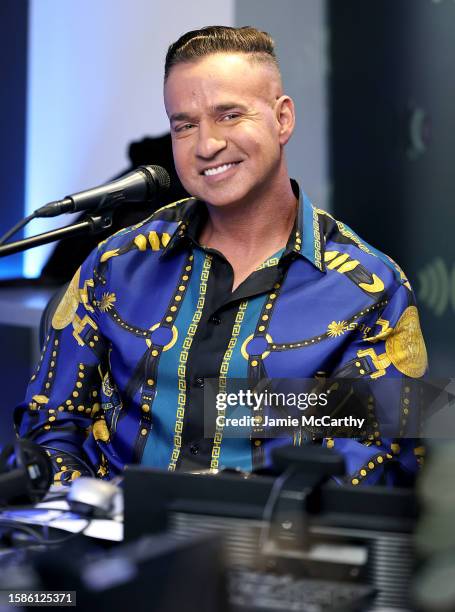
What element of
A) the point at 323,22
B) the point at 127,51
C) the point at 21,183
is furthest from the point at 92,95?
the point at 323,22

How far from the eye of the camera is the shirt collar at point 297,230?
1.83 metres

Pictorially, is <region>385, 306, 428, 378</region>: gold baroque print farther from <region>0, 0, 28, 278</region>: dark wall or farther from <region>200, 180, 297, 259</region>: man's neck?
<region>0, 0, 28, 278</region>: dark wall

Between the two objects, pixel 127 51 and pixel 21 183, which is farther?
pixel 21 183

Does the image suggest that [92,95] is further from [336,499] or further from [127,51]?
[336,499]

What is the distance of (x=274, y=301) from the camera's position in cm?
180

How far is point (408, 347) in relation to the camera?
177 centimetres

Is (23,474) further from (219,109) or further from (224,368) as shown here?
(219,109)

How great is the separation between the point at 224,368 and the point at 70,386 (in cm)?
31

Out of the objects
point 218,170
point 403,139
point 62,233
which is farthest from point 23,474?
point 403,139

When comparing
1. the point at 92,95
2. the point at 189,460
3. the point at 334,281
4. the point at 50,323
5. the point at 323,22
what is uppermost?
the point at 323,22

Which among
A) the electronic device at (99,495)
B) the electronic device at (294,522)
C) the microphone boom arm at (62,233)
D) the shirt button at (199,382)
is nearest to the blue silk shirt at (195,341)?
the shirt button at (199,382)

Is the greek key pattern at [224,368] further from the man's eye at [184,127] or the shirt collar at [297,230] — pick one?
the man's eye at [184,127]

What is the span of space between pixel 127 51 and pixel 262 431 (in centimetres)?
250

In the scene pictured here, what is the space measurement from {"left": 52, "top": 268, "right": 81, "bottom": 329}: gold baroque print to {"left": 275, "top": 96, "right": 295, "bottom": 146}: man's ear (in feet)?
1.68
